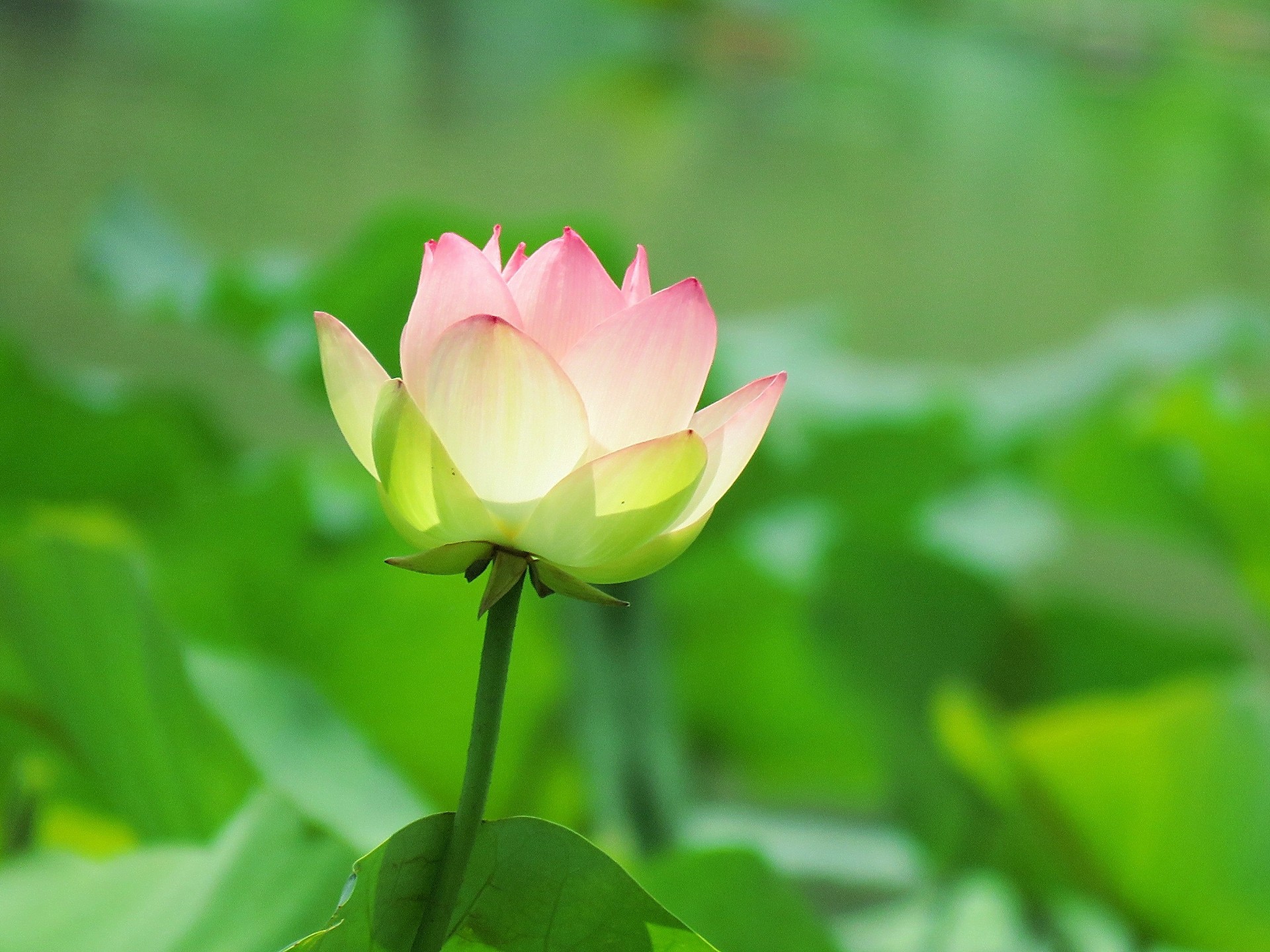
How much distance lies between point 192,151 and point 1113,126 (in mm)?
1721

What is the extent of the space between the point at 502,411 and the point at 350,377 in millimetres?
22

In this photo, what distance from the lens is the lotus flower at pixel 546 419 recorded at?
0.14 metres

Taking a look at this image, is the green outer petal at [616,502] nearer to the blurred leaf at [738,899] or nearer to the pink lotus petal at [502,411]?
the pink lotus petal at [502,411]

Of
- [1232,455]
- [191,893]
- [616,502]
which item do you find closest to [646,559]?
[616,502]

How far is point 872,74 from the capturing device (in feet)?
7.86

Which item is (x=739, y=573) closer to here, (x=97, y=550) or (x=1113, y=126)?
(x=97, y=550)

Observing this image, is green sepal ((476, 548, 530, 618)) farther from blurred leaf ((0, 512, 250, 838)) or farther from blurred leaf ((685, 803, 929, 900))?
blurred leaf ((685, 803, 929, 900))

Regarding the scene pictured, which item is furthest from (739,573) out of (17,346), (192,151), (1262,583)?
(192,151)

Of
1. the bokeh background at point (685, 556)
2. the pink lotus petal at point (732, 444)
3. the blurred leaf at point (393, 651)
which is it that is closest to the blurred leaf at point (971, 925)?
the bokeh background at point (685, 556)

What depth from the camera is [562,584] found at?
5.7 inches

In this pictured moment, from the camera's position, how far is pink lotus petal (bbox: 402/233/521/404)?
14cm

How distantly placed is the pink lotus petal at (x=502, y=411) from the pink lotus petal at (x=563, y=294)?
0.01m

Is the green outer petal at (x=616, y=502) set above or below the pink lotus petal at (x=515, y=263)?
below

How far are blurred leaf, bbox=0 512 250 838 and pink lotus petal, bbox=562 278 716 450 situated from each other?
0.19 metres
